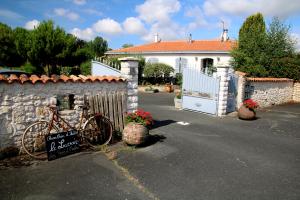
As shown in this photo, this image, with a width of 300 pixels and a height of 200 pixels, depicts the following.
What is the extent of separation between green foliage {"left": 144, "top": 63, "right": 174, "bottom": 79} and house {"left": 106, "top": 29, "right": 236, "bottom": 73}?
87.1 inches

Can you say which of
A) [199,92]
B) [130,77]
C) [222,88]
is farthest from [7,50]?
[222,88]

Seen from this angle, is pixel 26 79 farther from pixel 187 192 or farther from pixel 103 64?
pixel 187 192

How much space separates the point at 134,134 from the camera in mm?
7148

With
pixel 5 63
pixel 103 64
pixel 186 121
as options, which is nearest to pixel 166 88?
pixel 186 121

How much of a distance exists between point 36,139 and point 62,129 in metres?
0.70

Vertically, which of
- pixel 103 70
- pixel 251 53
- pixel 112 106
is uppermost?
pixel 251 53

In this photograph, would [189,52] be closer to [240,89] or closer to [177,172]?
[240,89]

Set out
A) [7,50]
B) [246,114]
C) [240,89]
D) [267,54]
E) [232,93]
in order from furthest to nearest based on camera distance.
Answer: [7,50] → [267,54] → [240,89] → [232,93] → [246,114]

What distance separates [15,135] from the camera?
6254 millimetres

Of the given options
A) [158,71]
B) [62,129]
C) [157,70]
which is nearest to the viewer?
[62,129]

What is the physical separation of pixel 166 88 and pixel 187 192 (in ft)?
60.9

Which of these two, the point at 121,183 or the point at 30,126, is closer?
the point at 121,183

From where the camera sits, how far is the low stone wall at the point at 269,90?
14297 millimetres

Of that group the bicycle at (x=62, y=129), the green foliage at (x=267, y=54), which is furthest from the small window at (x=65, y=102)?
the green foliage at (x=267, y=54)
